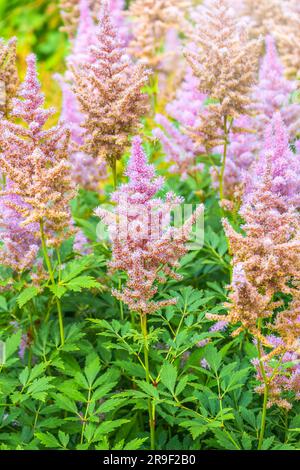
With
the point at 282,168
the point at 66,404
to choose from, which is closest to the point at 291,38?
the point at 282,168

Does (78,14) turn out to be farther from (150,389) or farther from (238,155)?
(150,389)

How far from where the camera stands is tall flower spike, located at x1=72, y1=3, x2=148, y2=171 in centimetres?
334

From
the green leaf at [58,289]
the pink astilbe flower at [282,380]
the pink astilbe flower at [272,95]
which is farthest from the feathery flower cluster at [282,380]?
the pink astilbe flower at [272,95]

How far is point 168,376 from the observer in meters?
2.96

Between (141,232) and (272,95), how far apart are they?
6.35ft

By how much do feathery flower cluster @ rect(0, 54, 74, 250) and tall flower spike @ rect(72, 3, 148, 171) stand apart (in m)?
0.23

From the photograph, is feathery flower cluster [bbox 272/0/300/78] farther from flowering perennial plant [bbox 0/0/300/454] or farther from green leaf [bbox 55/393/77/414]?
green leaf [bbox 55/393/77/414]

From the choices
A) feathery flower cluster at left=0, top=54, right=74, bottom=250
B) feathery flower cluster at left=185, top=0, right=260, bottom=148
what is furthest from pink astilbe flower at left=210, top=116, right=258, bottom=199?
feathery flower cluster at left=0, top=54, right=74, bottom=250

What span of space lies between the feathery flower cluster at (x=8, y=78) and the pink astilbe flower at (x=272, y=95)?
1525 mm

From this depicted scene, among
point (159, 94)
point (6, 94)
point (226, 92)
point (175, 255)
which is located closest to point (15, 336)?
point (175, 255)
